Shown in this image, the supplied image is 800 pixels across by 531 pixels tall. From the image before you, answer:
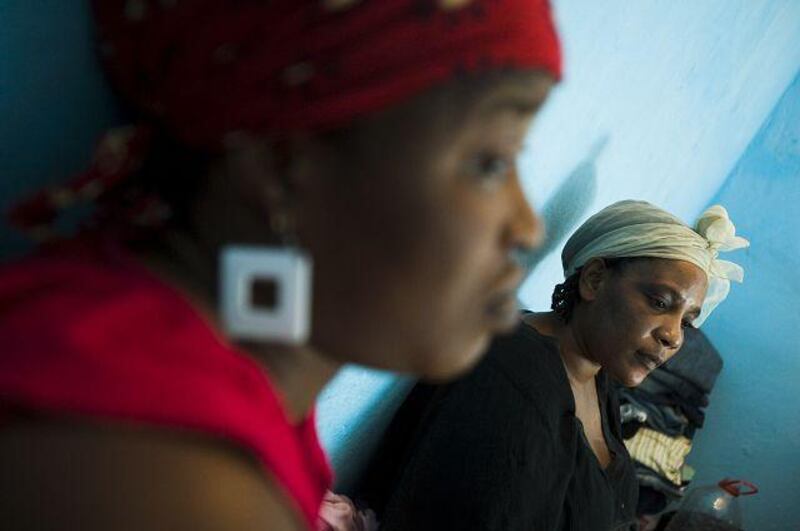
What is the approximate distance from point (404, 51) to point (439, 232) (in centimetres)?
11

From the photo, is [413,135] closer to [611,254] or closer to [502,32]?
[502,32]

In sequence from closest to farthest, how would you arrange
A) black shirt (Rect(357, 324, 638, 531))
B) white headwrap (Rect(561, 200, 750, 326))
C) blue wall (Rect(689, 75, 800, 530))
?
black shirt (Rect(357, 324, 638, 531)), white headwrap (Rect(561, 200, 750, 326)), blue wall (Rect(689, 75, 800, 530))

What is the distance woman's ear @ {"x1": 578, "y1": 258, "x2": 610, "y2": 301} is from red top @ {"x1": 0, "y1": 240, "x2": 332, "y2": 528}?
1.08 m

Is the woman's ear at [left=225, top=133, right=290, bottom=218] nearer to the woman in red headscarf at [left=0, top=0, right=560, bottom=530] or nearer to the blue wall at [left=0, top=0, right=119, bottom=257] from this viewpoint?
the woman in red headscarf at [left=0, top=0, right=560, bottom=530]

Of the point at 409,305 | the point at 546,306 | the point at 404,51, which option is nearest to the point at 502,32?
the point at 404,51

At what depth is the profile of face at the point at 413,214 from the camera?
0.41 metres

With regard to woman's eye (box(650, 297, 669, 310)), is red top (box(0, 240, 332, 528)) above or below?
above

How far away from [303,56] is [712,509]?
2.39m

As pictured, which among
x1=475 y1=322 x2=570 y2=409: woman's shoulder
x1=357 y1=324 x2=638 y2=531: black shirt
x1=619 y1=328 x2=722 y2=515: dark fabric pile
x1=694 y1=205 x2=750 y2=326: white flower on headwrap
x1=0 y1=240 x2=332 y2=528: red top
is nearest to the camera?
x1=0 y1=240 x2=332 y2=528: red top

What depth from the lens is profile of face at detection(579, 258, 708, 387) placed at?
4.40 ft

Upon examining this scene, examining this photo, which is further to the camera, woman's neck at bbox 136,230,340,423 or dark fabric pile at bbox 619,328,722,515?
dark fabric pile at bbox 619,328,722,515

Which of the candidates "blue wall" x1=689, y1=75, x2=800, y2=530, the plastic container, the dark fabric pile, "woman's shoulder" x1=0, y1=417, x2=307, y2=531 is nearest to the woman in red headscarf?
"woman's shoulder" x1=0, y1=417, x2=307, y2=531

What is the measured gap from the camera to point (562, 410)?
1234mm

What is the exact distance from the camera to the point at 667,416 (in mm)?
2211
